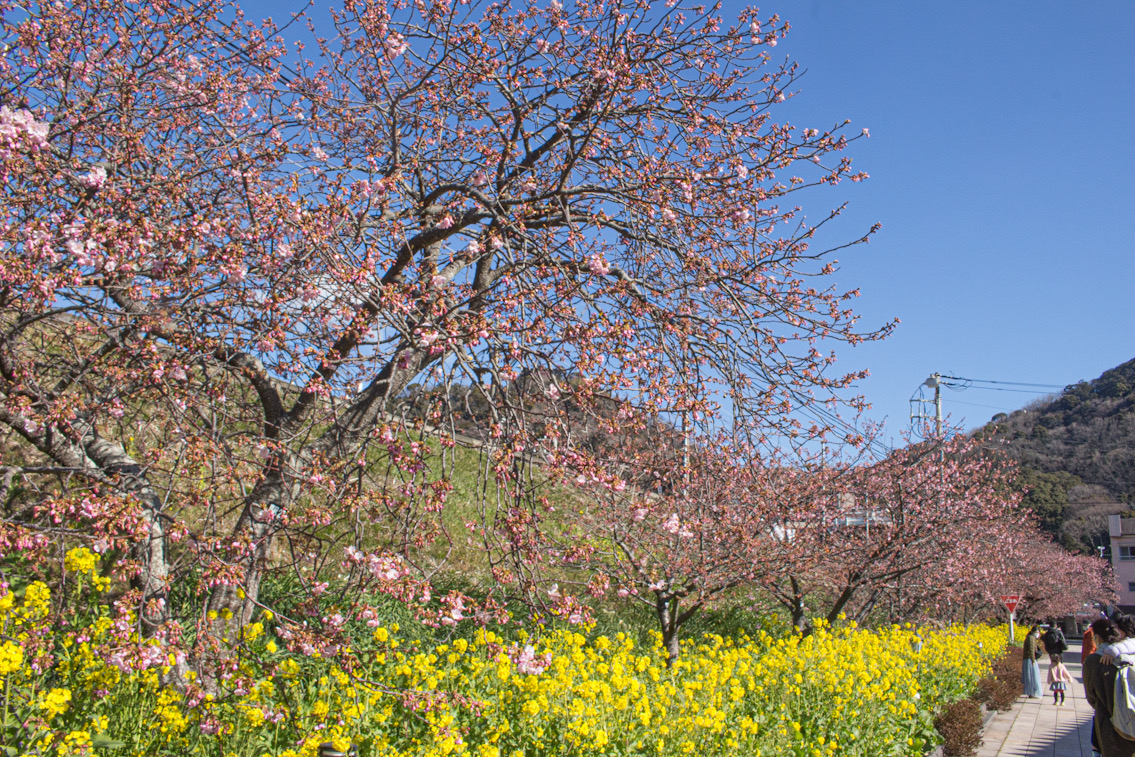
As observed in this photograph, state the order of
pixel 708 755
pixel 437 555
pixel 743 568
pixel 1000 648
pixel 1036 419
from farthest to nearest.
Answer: pixel 1036 419 → pixel 1000 648 → pixel 437 555 → pixel 743 568 → pixel 708 755

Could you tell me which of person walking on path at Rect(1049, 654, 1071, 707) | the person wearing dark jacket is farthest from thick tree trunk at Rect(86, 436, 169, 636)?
the person wearing dark jacket

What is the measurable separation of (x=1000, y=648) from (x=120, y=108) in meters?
19.2

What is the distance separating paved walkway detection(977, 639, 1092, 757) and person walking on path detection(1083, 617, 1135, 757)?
147 inches

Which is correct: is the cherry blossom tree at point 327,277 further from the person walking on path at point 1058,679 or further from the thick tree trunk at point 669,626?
the person walking on path at point 1058,679

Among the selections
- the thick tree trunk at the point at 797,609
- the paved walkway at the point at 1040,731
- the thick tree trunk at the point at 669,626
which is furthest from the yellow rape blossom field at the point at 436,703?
the thick tree trunk at the point at 797,609

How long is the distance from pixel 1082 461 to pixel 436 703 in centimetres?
6957

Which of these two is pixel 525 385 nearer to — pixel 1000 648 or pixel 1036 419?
pixel 1000 648

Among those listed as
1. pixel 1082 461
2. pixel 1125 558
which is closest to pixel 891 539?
pixel 1082 461

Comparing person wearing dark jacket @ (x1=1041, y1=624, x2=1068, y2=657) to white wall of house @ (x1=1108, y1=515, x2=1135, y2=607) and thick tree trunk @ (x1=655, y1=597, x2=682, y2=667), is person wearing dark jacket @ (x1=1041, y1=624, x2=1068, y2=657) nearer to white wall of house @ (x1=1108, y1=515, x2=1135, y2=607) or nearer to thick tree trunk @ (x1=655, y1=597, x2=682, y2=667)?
thick tree trunk @ (x1=655, y1=597, x2=682, y2=667)

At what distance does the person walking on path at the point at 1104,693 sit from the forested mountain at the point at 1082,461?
54.2 meters

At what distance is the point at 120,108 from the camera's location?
4.04 m

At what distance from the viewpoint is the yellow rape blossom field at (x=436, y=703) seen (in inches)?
134

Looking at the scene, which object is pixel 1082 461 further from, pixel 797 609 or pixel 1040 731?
pixel 797 609

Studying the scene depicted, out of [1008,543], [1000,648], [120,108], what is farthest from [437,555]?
[1008,543]
